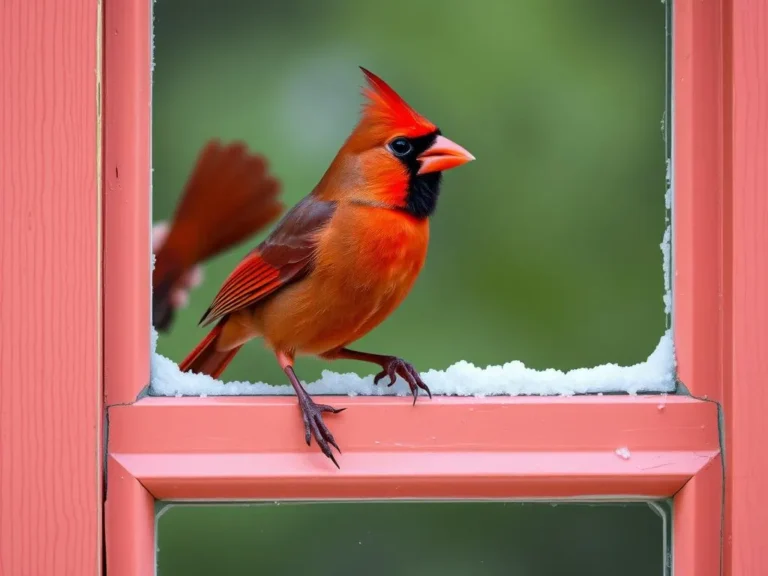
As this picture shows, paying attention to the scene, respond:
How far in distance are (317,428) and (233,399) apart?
124 mm

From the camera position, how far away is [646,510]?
4.62 ft

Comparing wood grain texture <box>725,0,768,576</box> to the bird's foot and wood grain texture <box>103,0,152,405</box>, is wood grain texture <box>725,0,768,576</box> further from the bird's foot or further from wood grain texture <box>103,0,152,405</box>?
wood grain texture <box>103,0,152,405</box>

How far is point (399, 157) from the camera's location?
1680 mm

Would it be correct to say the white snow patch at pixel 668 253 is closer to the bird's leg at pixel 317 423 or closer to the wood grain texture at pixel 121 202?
the bird's leg at pixel 317 423

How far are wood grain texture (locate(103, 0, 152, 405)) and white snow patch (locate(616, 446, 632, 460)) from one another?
1.94 ft

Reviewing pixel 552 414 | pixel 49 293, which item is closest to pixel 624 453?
pixel 552 414

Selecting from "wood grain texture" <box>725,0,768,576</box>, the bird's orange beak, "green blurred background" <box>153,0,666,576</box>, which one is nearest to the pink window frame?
"wood grain texture" <box>725,0,768,576</box>

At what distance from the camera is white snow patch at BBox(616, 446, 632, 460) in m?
1.32

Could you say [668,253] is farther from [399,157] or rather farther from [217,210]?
[217,210]

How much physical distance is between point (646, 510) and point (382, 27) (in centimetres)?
90

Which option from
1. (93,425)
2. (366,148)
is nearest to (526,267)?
(366,148)

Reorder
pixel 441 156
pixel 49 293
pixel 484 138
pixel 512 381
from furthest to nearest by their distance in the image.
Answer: pixel 484 138 < pixel 441 156 < pixel 512 381 < pixel 49 293

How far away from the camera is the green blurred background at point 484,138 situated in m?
1.69

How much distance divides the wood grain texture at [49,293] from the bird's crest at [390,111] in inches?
19.7
